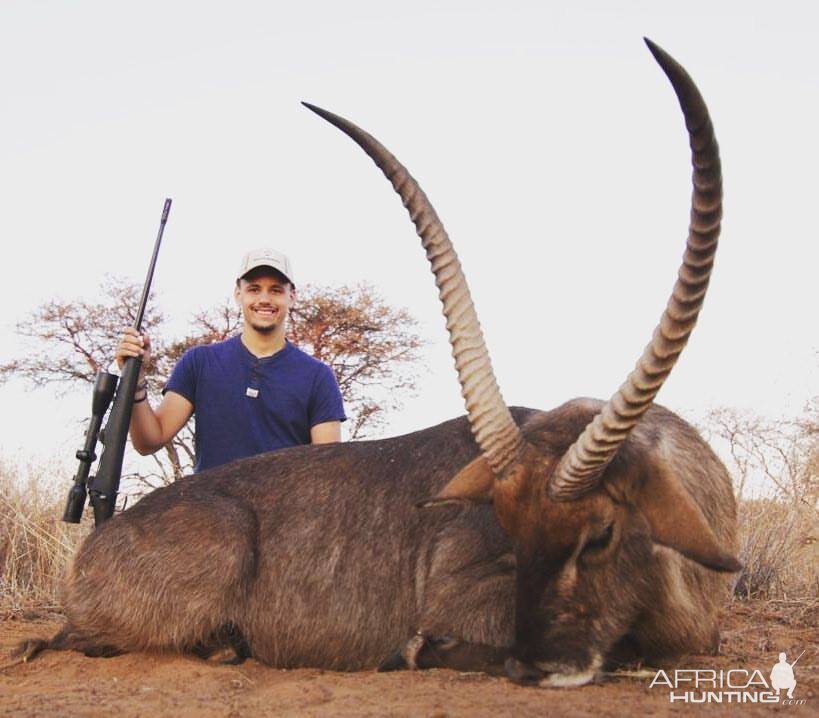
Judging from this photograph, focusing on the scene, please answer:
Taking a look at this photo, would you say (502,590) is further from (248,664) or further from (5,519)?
(5,519)

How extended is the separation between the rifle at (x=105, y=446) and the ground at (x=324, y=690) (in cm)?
104

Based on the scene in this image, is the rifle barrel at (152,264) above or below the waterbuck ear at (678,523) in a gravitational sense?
above

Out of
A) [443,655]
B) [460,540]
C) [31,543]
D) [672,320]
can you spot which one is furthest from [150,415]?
[672,320]

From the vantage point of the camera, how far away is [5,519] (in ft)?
26.5

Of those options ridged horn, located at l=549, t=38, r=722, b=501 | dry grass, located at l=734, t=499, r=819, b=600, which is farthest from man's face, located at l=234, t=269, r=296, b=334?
ridged horn, located at l=549, t=38, r=722, b=501

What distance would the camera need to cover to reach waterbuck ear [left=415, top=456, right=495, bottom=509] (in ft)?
12.6

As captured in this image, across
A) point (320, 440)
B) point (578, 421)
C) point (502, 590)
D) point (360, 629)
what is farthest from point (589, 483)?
point (320, 440)

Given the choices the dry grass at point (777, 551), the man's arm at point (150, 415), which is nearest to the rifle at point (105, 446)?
the man's arm at point (150, 415)

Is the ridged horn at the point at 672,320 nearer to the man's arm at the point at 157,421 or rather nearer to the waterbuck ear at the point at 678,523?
the waterbuck ear at the point at 678,523

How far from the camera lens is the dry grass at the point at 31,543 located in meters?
6.89

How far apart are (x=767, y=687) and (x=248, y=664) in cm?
226

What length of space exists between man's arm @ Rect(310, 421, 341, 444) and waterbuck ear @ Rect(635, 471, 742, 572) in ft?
11.5

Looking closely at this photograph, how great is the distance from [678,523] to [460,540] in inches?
51.2

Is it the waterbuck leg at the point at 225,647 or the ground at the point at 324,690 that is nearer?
the ground at the point at 324,690
